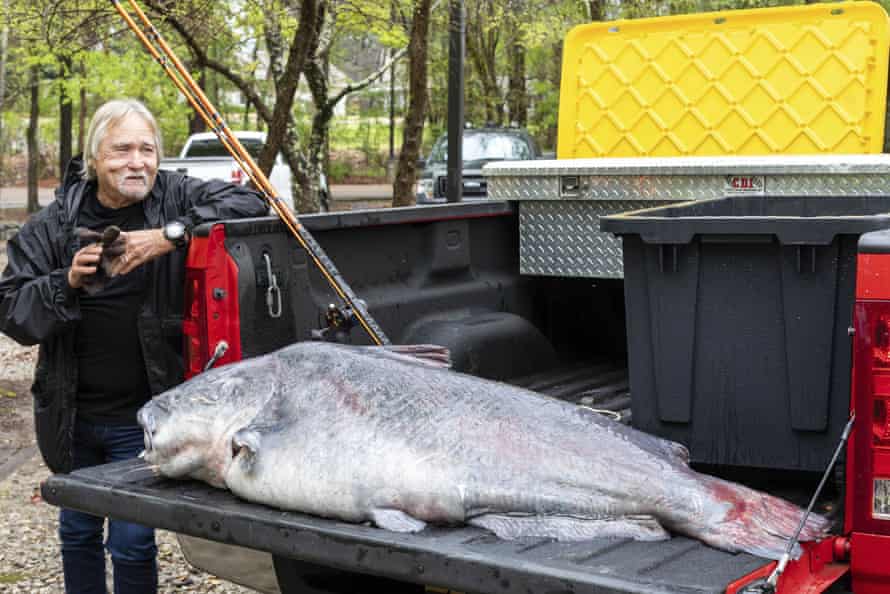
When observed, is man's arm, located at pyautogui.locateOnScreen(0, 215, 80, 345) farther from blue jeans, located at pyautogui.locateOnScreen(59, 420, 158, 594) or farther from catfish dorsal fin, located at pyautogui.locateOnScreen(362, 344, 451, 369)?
catfish dorsal fin, located at pyautogui.locateOnScreen(362, 344, 451, 369)

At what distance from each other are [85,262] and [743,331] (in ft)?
6.67

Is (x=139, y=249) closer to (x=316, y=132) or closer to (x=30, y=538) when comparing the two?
(x=30, y=538)

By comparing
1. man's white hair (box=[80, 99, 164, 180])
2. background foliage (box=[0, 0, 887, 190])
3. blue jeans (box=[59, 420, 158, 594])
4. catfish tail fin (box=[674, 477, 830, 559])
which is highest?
background foliage (box=[0, 0, 887, 190])

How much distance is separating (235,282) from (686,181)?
6.03 feet

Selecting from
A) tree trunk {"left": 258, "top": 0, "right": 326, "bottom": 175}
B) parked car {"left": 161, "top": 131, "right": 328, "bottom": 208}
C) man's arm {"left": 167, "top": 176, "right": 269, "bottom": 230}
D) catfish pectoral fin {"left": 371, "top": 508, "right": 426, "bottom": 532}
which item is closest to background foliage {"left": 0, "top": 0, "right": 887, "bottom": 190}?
tree trunk {"left": 258, "top": 0, "right": 326, "bottom": 175}

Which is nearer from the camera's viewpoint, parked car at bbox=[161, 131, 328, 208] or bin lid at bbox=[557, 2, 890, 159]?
bin lid at bbox=[557, 2, 890, 159]

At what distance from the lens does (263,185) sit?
4301 mm

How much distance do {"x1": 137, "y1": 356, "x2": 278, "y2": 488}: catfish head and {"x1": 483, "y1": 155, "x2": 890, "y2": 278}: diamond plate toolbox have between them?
6.48 feet

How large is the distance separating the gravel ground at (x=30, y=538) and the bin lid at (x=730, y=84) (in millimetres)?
2638

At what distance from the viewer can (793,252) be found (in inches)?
124

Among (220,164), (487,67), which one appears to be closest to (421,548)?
(220,164)

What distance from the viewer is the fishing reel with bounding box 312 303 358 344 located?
13.5 ft

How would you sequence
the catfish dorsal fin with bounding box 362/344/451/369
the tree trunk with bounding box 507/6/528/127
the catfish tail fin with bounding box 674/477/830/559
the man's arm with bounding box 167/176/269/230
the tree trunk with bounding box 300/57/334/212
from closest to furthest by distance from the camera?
the catfish tail fin with bounding box 674/477/830/559 < the catfish dorsal fin with bounding box 362/344/451/369 < the man's arm with bounding box 167/176/269/230 < the tree trunk with bounding box 300/57/334/212 < the tree trunk with bounding box 507/6/528/127

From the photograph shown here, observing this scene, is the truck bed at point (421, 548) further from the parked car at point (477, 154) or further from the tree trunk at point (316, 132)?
the parked car at point (477, 154)
